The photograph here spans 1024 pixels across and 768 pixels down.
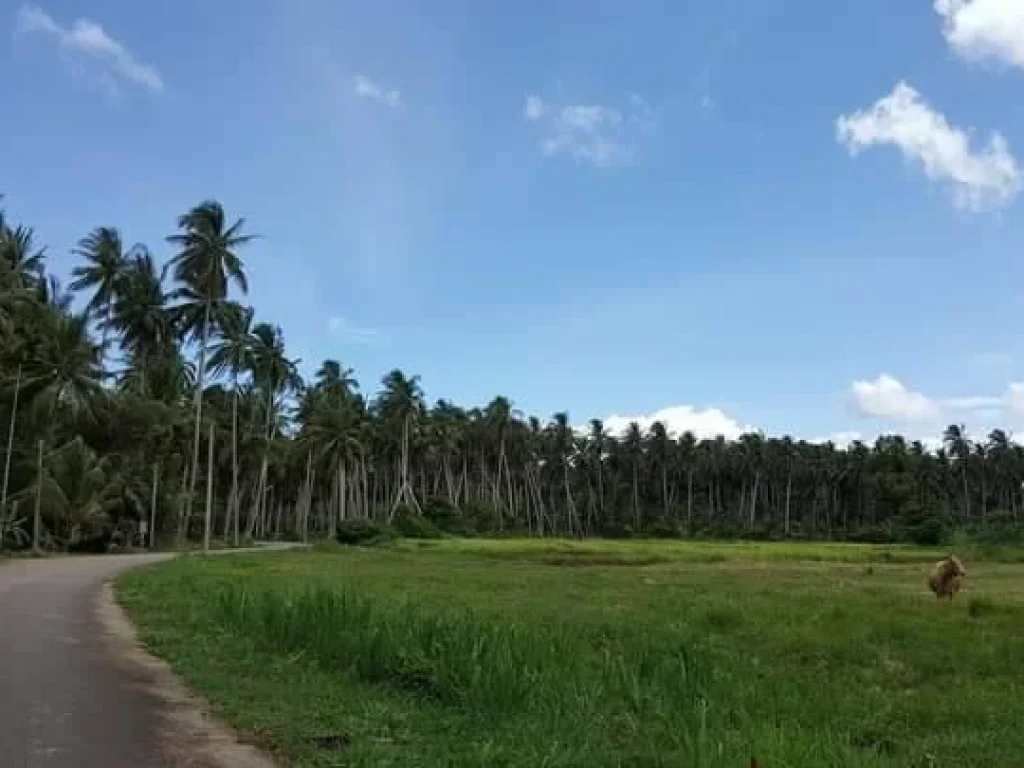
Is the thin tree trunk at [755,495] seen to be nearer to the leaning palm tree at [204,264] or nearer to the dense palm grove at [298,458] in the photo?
the dense palm grove at [298,458]

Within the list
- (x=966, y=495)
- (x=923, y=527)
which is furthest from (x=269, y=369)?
(x=966, y=495)

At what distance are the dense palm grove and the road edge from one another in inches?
1422

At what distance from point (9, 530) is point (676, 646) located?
49.5m

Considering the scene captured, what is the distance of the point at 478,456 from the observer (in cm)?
13825

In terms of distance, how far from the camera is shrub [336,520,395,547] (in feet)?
275

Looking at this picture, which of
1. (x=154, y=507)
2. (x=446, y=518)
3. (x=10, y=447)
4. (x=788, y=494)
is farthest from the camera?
(x=788, y=494)

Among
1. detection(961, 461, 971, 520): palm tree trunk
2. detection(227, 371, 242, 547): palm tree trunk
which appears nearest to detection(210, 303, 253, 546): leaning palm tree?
detection(227, 371, 242, 547): palm tree trunk

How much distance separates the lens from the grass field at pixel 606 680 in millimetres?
8867

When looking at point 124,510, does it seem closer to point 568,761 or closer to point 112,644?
point 112,644

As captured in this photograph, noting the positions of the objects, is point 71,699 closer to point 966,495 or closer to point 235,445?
point 235,445

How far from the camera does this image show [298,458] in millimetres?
105938

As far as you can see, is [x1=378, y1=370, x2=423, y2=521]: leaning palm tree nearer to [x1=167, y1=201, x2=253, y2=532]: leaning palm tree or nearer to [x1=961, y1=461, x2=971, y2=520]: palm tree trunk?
[x1=167, y1=201, x2=253, y2=532]: leaning palm tree

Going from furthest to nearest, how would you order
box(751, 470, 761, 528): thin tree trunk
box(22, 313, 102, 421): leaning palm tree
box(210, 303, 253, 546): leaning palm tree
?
box(751, 470, 761, 528): thin tree trunk < box(210, 303, 253, 546): leaning palm tree < box(22, 313, 102, 421): leaning palm tree

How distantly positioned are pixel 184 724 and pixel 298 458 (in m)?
97.1
